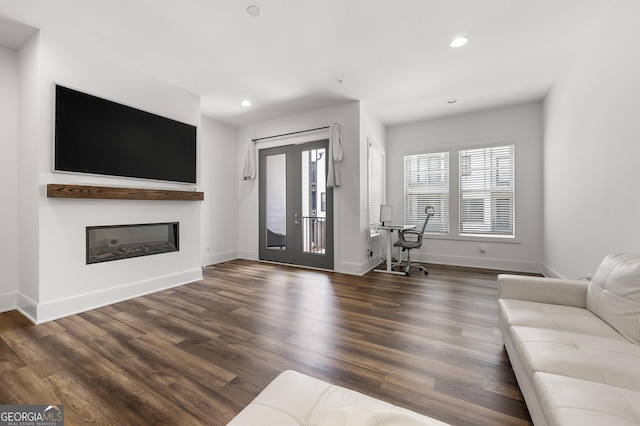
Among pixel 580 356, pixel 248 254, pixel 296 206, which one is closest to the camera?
pixel 580 356

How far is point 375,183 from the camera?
5363 mm

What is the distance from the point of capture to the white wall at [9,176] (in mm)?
2959

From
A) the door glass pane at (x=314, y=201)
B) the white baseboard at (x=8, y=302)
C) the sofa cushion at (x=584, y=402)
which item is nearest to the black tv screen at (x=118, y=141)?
the white baseboard at (x=8, y=302)

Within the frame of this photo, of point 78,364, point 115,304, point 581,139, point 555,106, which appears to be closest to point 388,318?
point 78,364

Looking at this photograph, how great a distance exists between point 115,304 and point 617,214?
523 centimetres

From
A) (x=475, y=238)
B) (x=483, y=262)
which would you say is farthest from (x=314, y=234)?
(x=483, y=262)

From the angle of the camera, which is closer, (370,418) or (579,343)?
(370,418)

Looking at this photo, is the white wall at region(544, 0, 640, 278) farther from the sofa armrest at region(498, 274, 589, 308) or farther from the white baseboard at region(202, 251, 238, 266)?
the white baseboard at region(202, 251, 238, 266)

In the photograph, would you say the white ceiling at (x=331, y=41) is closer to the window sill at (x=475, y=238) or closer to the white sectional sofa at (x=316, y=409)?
the window sill at (x=475, y=238)

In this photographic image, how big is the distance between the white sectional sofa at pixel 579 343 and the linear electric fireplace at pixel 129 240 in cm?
409

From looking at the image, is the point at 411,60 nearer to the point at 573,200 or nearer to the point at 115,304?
the point at 573,200

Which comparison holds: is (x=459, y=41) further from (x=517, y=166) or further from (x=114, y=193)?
(x=114, y=193)

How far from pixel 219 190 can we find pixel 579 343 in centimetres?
553

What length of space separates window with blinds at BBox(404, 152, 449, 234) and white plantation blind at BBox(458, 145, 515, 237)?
0.31 meters
